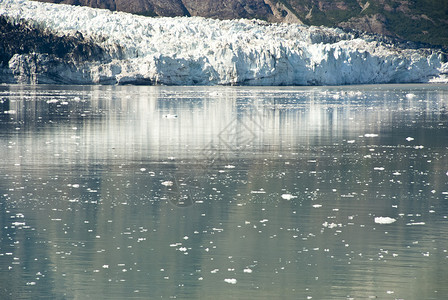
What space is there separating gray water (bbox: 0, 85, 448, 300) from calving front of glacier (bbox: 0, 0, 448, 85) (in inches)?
1517

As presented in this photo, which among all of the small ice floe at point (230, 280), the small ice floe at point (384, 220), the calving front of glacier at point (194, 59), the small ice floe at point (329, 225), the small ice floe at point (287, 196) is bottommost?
the small ice floe at point (230, 280)

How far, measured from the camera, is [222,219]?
602 centimetres

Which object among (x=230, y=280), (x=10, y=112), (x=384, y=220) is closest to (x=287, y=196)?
(x=384, y=220)

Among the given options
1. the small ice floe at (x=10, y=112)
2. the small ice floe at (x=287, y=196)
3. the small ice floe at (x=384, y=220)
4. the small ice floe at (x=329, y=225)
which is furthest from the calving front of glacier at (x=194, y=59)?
the small ice floe at (x=329, y=225)

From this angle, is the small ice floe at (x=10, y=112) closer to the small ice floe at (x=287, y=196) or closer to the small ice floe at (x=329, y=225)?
the small ice floe at (x=287, y=196)

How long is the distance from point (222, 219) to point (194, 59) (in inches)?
1752

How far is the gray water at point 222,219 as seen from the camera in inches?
173

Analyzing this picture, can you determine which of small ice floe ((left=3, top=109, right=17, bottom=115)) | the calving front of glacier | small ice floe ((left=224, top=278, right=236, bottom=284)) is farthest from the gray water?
the calving front of glacier

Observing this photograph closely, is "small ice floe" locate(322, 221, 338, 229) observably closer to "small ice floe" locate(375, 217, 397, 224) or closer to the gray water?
the gray water

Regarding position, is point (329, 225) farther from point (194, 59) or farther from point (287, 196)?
point (194, 59)

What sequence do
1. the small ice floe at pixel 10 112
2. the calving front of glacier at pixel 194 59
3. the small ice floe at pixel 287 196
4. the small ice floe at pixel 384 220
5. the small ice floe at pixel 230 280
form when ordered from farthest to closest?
the calving front of glacier at pixel 194 59 → the small ice floe at pixel 10 112 → the small ice floe at pixel 287 196 → the small ice floe at pixel 384 220 → the small ice floe at pixel 230 280

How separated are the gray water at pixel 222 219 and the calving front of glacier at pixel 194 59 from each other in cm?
3854

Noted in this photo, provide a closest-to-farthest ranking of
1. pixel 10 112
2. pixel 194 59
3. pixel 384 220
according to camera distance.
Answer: pixel 384 220 < pixel 10 112 < pixel 194 59

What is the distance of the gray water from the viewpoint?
14.4ft
